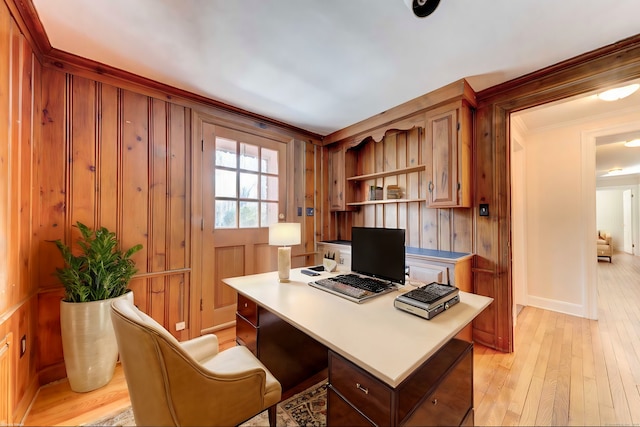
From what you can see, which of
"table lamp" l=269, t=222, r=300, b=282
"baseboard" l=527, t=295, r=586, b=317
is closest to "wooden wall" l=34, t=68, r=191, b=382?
"table lamp" l=269, t=222, r=300, b=282

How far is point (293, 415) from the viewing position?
145cm

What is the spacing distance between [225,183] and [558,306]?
427cm

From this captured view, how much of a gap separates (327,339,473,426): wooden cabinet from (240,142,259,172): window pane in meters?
2.28

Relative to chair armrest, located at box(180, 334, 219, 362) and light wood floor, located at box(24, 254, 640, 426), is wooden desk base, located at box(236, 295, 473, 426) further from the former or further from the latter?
light wood floor, located at box(24, 254, 640, 426)

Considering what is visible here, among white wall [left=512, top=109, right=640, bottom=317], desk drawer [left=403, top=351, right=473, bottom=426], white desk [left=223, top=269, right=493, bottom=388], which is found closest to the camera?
white desk [left=223, top=269, right=493, bottom=388]

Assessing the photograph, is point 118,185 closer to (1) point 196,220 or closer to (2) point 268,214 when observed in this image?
(1) point 196,220

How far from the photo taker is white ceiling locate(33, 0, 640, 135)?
54.7 inches

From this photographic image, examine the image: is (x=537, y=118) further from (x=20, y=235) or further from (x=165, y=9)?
(x=20, y=235)

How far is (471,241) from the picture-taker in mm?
2412

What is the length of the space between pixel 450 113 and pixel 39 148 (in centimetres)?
328

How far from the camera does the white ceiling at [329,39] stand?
139 cm

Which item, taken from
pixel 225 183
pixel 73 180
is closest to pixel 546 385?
pixel 225 183

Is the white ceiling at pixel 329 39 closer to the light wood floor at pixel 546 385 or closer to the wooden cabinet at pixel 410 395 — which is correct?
the wooden cabinet at pixel 410 395

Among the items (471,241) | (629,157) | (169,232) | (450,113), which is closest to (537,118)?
(450,113)
